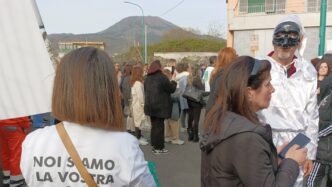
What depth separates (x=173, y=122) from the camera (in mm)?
8648

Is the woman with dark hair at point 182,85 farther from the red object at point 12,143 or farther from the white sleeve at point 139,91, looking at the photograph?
the red object at point 12,143

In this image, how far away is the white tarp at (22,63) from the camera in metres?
3.02

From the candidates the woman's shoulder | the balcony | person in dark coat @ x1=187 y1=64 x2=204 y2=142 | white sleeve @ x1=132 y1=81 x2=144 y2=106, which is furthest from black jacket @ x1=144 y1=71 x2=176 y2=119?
the balcony

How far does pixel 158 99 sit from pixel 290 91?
5007 mm

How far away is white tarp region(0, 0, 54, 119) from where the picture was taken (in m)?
3.02

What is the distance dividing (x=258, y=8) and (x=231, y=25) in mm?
2332

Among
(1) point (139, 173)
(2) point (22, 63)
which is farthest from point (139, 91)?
(1) point (139, 173)

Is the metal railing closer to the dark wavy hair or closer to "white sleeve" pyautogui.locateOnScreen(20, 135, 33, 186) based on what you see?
the dark wavy hair

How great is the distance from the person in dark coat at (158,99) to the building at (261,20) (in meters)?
17.4

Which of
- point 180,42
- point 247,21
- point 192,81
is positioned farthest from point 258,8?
point 180,42

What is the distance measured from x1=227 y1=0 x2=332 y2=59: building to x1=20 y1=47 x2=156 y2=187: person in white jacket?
23.3 meters

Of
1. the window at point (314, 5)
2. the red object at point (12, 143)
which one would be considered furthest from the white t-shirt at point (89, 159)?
the window at point (314, 5)

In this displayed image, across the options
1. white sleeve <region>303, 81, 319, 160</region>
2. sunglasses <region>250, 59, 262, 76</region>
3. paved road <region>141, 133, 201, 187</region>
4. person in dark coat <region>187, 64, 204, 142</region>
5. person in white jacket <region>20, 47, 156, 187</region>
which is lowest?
paved road <region>141, 133, 201, 187</region>

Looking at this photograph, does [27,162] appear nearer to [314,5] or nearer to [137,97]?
[137,97]
